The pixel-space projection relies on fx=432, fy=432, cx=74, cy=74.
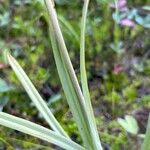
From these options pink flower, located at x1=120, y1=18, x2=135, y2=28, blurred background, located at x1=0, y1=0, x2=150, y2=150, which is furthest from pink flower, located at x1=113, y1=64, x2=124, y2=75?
pink flower, located at x1=120, y1=18, x2=135, y2=28

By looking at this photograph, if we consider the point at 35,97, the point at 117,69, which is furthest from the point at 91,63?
the point at 35,97

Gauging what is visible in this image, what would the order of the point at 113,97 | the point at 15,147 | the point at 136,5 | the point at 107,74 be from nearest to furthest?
the point at 15,147, the point at 113,97, the point at 107,74, the point at 136,5

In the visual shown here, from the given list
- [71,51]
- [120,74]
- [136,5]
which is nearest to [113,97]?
[120,74]

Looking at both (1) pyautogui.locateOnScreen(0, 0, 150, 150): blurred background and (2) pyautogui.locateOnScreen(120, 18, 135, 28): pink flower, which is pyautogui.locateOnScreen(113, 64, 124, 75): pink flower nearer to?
(1) pyautogui.locateOnScreen(0, 0, 150, 150): blurred background

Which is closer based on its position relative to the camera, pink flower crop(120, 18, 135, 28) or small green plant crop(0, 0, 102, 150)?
small green plant crop(0, 0, 102, 150)

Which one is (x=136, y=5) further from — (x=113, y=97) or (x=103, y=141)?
(x=103, y=141)

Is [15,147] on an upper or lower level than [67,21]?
lower

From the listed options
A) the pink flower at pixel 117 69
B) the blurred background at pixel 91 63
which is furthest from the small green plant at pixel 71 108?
the pink flower at pixel 117 69
